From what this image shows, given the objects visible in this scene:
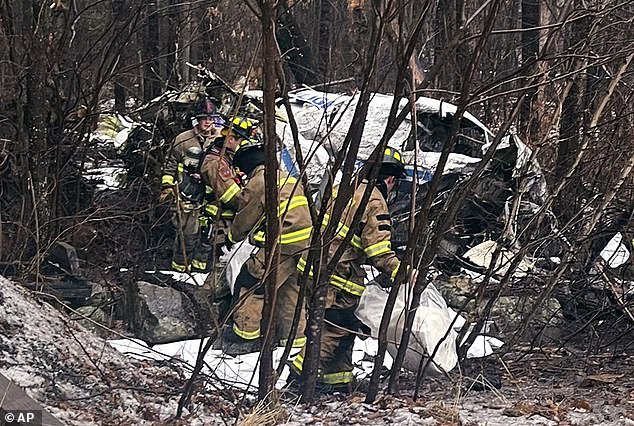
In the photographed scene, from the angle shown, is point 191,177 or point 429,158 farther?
point 191,177

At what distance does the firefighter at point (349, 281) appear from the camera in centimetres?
480

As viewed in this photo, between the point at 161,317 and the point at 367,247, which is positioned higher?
the point at 367,247

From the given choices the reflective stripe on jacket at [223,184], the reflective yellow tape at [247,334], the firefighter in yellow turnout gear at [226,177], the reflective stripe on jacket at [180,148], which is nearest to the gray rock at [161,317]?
the firefighter in yellow turnout gear at [226,177]

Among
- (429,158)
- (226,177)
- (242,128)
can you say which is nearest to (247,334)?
(226,177)

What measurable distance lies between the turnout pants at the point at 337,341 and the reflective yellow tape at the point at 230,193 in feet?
5.67

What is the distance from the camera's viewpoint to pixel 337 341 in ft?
16.8

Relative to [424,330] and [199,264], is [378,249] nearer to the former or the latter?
[424,330]

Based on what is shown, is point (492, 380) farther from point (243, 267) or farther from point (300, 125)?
point (300, 125)

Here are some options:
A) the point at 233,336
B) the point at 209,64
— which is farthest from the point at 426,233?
the point at 209,64

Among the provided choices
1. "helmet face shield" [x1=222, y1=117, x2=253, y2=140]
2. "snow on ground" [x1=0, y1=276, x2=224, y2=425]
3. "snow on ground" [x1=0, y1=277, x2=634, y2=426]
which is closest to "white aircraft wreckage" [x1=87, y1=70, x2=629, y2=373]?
"helmet face shield" [x1=222, y1=117, x2=253, y2=140]

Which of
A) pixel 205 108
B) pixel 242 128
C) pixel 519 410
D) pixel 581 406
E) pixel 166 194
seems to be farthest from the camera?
pixel 205 108

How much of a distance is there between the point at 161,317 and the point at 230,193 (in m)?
1.02

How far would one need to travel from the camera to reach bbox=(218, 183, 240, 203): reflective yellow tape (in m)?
6.55

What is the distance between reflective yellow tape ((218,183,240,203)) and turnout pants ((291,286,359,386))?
1.73 meters
